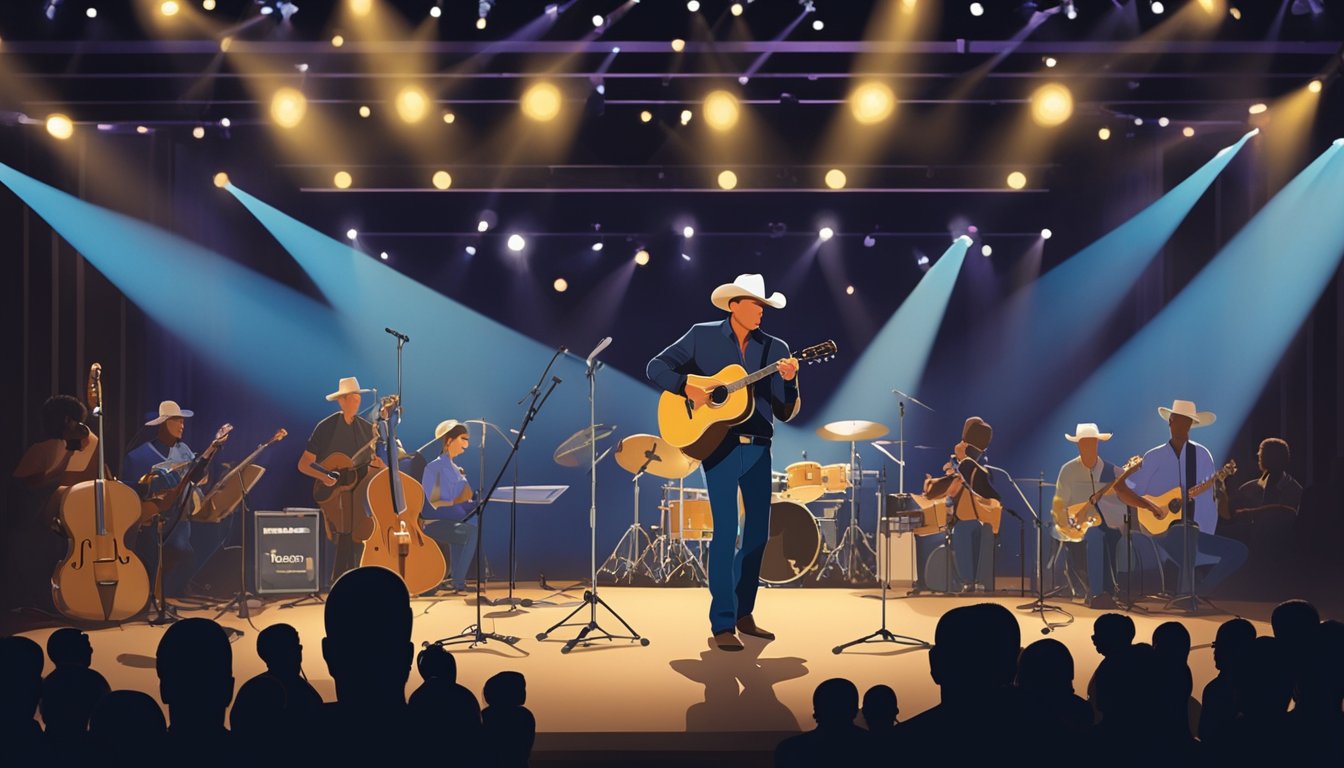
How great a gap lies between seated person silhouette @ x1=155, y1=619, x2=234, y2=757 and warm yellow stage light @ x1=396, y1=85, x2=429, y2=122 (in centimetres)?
685

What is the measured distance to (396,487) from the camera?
685 cm

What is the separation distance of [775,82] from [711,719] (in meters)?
5.35

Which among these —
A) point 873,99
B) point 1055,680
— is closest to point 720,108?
point 873,99

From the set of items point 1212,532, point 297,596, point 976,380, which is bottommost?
point 297,596

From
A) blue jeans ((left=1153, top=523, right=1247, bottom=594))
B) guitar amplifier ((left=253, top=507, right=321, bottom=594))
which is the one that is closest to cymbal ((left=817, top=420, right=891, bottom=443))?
blue jeans ((left=1153, top=523, right=1247, bottom=594))

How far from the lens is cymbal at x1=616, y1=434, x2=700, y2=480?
1008 centimetres

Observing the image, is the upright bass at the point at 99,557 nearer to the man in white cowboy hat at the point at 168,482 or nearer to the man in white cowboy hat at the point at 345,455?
the man in white cowboy hat at the point at 168,482

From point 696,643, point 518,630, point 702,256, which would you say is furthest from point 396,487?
point 702,256

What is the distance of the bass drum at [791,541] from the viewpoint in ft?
31.3

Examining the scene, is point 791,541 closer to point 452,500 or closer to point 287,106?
point 452,500

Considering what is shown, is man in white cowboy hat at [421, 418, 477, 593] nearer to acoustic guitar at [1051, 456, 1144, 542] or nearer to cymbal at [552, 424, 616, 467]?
cymbal at [552, 424, 616, 467]

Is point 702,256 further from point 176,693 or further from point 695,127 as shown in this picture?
point 176,693

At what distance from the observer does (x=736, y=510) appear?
6.00 metres

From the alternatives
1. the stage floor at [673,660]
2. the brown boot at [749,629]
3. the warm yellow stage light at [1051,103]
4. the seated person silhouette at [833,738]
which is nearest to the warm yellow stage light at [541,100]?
the warm yellow stage light at [1051,103]
